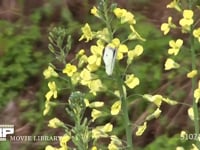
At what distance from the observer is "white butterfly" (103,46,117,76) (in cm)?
289

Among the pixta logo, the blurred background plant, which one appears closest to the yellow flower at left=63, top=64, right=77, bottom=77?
the blurred background plant

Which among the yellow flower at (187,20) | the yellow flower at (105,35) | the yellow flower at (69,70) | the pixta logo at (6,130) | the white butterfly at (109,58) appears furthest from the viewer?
the pixta logo at (6,130)

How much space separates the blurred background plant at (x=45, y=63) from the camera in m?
5.16

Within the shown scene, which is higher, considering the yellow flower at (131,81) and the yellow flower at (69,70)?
the yellow flower at (69,70)

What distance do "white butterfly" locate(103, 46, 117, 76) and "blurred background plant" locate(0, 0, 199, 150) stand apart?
192cm

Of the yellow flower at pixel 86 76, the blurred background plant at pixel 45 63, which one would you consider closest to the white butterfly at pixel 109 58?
the yellow flower at pixel 86 76

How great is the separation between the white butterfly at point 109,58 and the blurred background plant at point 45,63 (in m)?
1.92

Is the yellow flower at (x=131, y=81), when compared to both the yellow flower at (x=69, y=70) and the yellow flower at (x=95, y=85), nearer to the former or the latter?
the yellow flower at (x=95, y=85)

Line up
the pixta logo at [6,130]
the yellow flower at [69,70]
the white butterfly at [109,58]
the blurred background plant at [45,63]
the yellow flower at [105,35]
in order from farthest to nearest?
1. the blurred background plant at [45,63]
2. the pixta logo at [6,130]
3. the yellow flower at [69,70]
4. the yellow flower at [105,35]
5. the white butterfly at [109,58]

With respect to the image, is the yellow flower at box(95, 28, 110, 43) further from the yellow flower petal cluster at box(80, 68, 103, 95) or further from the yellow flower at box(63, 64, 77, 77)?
the yellow flower at box(63, 64, 77, 77)

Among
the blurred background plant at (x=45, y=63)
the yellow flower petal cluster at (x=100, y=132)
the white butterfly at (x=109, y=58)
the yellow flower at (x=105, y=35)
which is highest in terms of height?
the blurred background plant at (x=45, y=63)

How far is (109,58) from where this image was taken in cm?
289

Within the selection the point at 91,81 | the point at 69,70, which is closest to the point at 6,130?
the point at 69,70

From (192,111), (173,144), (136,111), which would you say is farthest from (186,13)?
(136,111)
